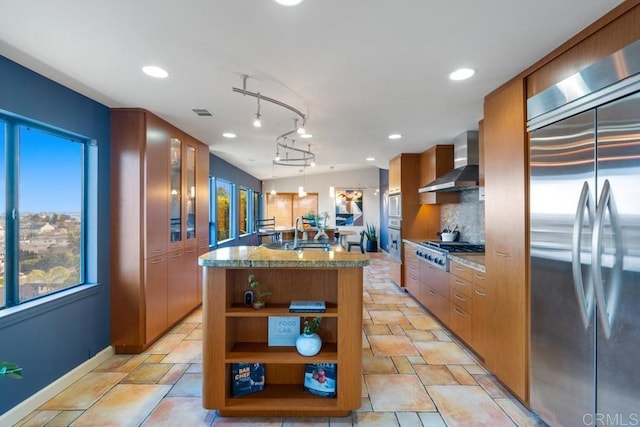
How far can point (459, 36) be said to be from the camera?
1.84 metres

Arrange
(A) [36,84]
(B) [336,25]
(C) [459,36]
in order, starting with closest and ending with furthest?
(B) [336,25] → (C) [459,36] → (A) [36,84]

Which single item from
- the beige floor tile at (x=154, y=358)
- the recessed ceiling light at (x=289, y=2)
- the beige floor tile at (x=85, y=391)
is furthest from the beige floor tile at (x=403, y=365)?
the recessed ceiling light at (x=289, y=2)

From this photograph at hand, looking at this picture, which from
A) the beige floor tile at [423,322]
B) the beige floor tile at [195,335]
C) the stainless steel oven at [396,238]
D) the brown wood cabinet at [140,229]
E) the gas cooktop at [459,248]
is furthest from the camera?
the stainless steel oven at [396,238]

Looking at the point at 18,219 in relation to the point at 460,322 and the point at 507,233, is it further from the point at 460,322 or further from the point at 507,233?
the point at 460,322

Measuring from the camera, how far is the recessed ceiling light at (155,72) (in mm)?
2250

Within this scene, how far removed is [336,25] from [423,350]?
308cm

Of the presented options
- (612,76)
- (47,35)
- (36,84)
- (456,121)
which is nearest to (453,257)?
(456,121)

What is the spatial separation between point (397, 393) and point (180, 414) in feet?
5.32

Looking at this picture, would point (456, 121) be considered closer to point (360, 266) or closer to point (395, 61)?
point (395, 61)

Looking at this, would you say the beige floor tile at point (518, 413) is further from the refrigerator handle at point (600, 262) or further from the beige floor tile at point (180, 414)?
the beige floor tile at point (180, 414)

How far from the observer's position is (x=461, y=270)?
3.31m

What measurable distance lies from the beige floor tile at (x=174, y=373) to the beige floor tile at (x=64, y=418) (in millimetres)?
571

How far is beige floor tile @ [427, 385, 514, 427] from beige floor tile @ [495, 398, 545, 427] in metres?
0.05

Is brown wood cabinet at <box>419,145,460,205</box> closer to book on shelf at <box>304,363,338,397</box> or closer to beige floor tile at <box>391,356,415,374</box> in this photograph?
beige floor tile at <box>391,356,415,374</box>
